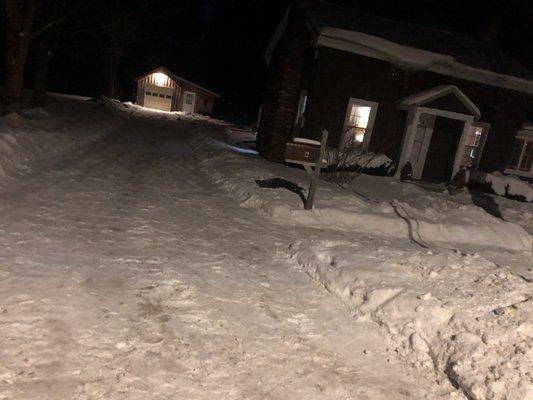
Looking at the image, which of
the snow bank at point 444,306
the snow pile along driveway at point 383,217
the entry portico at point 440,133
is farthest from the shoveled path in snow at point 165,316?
the entry portico at point 440,133

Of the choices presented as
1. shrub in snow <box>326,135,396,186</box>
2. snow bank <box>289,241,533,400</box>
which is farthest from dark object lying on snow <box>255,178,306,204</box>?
snow bank <box>289,241,533,400</box>

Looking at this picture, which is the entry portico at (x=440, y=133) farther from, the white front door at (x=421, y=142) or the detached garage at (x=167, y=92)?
the detached garage at (x=167, y=92)

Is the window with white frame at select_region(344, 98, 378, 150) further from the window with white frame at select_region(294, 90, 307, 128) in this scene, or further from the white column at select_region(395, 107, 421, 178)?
the window with white frame at select_region(294, 90, 307, 128)

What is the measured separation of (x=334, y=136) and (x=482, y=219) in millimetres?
6990

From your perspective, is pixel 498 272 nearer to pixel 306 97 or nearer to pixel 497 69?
pixel 306 97

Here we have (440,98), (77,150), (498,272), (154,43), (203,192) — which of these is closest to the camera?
(498,272)

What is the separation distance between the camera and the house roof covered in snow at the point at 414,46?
1525cm

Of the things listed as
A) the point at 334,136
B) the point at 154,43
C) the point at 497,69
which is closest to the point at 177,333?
the point at 334,136

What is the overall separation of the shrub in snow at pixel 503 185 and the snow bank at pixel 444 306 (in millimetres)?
11440

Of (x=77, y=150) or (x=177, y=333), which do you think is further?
(x=77, y=150)

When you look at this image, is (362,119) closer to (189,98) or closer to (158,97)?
(189,98)

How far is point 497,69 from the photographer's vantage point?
17531 millimetres

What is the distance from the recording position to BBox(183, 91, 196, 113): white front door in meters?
47.4

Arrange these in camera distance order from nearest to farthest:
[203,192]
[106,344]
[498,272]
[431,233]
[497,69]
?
[106,344] → [498,272] → [431,233] → [203,192] → [497,69]
